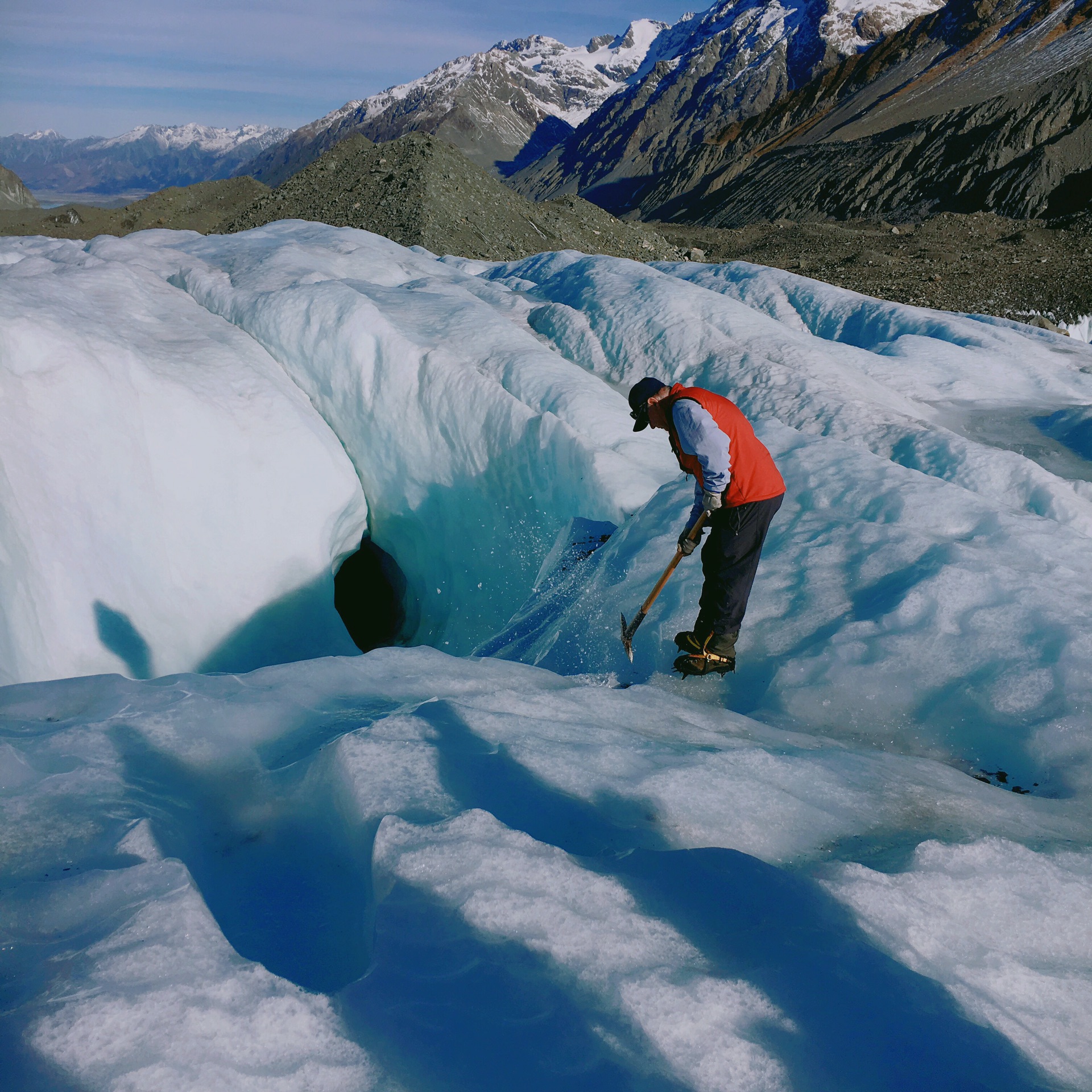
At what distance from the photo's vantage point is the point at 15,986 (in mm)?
1598

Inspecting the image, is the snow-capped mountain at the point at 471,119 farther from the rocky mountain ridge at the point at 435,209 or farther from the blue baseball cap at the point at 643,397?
the blue baseball cap at the point at 643,397

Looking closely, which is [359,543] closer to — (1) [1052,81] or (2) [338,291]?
(2) [338,291]

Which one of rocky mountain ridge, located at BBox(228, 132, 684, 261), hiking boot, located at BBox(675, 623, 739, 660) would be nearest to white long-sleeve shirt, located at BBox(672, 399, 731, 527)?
hiking boot, located at BBox(675, 623, 739, 660)

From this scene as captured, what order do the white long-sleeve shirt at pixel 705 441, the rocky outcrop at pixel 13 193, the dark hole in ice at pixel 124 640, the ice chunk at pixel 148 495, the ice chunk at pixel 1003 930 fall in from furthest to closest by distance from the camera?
the rocky outcrop at pixel 13 193
the dark hole in ice at pixel 124 640
the ice chunk at pixel 148 495
the white long-sleeve shirt at pixel 705 441
the ice chunk at pixel 1003 930

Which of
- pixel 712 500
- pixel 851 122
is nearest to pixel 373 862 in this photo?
pixel 712 500

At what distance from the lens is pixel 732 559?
347 cm

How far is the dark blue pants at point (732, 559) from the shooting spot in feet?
11.2

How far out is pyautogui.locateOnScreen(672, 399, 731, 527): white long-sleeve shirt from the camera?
3164mm

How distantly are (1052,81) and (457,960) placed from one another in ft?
179

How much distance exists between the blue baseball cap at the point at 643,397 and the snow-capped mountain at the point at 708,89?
273 feet

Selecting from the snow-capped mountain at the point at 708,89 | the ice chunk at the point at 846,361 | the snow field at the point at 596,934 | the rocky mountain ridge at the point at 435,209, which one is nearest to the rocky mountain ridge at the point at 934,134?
the snow-capped mountain at the point at 708,89

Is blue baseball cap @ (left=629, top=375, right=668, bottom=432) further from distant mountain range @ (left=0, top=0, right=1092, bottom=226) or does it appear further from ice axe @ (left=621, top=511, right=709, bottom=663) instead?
distant mountain range @ (left=0, top=0, right=1092, bottom=226)

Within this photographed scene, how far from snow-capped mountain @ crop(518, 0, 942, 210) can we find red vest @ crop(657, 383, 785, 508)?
83.3 metres

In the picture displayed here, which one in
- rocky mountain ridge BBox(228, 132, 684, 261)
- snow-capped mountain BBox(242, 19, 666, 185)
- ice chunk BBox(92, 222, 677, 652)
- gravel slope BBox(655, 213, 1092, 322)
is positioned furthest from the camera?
snow-capped mountain BBox(242, 19, 666, 185)
